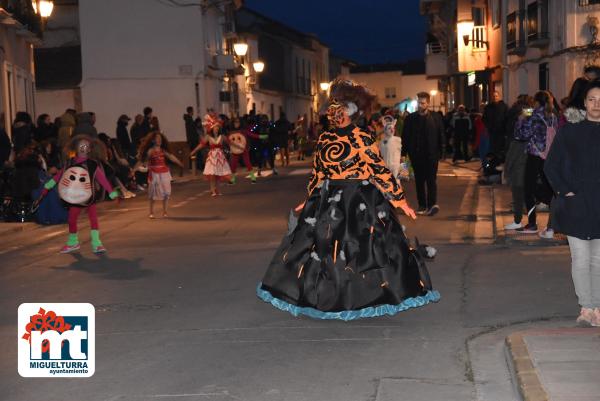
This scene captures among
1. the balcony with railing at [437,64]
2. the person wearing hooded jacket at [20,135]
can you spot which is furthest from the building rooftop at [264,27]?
the person wearing hooded jacket at [20,135]

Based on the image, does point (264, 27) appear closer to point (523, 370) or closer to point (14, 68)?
point (14, 68)

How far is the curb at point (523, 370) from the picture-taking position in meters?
5.53

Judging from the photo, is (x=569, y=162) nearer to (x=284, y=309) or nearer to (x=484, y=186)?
(x=284, y=309)

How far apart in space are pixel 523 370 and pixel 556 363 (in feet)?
0.97

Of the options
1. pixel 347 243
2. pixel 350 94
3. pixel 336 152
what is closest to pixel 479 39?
pixel 350 94

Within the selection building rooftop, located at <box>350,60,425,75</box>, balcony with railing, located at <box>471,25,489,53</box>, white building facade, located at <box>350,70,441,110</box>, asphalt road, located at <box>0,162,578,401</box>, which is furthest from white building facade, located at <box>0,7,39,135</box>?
building rooftop, located at <box>350,60,425,75</box>

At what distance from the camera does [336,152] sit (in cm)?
823

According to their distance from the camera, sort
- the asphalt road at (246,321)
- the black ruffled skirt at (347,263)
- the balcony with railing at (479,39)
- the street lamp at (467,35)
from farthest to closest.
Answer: the balcony with railing at (479,39) < the street lamp at (467,35) < the black ruffled skirt at (347,263) < the asphalt road at (246,321)

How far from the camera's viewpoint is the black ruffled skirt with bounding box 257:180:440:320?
306 inches

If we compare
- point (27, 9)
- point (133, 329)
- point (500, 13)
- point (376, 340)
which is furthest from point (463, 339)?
point (500, 13)

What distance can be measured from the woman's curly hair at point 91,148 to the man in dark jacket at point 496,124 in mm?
7425

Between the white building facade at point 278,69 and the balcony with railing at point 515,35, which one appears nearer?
the balcony with railing at point 515,35

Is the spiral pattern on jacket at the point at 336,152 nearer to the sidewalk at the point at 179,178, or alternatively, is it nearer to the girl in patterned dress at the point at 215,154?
the sidewalk at the point at 179,178

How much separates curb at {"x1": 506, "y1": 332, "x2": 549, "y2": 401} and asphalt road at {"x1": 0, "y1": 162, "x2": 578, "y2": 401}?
16 cm
